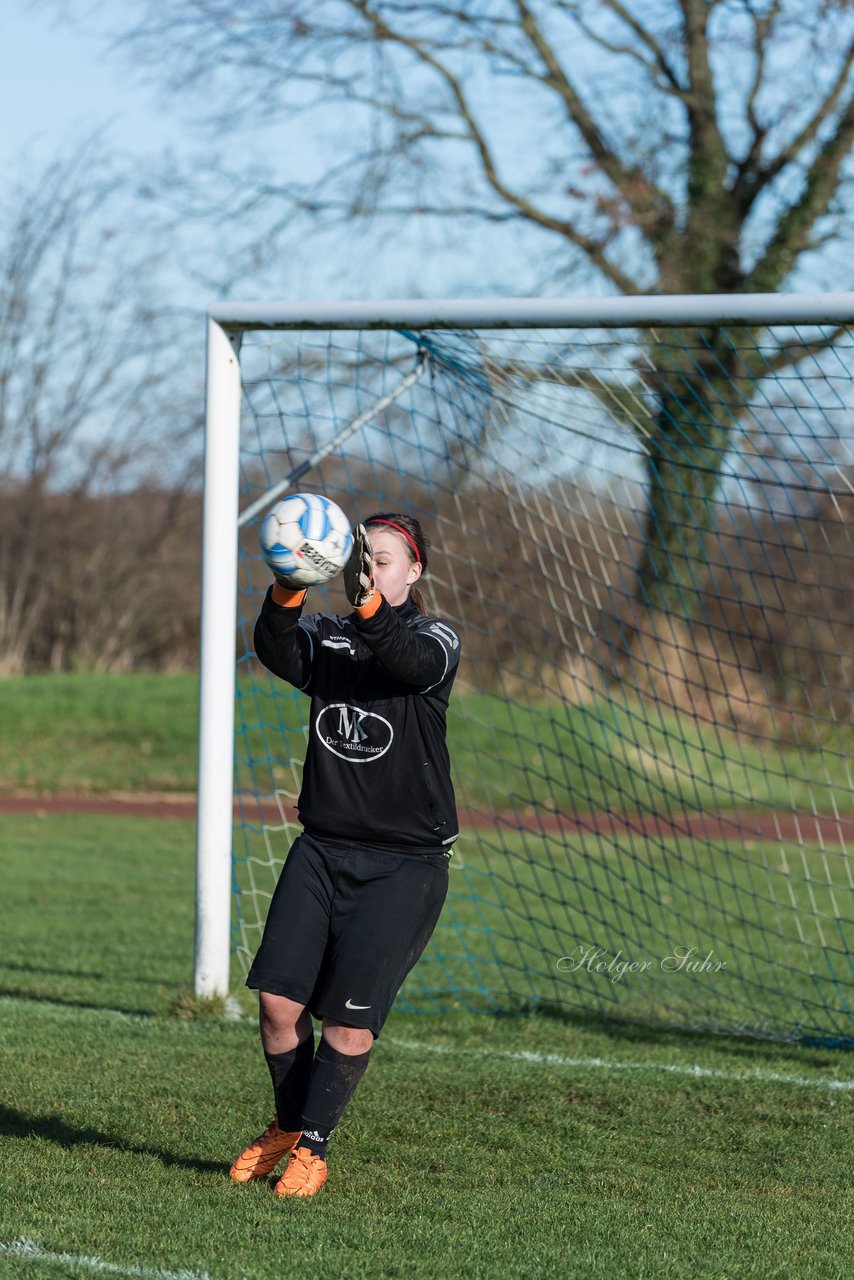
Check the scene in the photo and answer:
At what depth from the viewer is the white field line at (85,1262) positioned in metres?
3.05

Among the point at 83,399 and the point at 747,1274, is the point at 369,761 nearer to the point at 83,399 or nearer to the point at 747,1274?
the point at 747,1274

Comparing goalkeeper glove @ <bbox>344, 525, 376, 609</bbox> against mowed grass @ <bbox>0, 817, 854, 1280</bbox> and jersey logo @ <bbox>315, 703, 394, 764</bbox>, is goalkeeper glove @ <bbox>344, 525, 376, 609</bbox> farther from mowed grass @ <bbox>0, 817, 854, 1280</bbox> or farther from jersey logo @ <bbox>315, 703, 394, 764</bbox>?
mowed grass @ <bbox>0, 817, 854, 1280</bbox>

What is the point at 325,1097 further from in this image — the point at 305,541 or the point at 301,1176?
the point at 305,541

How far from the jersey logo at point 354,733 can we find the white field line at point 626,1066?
2076 mm

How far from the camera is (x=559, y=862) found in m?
10.9

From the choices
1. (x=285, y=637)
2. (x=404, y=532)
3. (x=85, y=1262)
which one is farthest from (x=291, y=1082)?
(x=404, y=532)

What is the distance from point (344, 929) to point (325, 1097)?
0.44m

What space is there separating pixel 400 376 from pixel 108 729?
1050 cm

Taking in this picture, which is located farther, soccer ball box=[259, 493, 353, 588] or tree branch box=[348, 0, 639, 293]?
tree branch box=[348, 0, 639, 293]

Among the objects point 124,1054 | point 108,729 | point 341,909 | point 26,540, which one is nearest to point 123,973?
point 124,1054

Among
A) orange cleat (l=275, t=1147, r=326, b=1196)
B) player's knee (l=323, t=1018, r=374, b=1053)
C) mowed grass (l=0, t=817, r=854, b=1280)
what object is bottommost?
mowed grass (l=0, t=817, r=854, b=1280)

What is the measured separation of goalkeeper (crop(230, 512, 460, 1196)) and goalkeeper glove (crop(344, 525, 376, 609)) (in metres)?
0.11

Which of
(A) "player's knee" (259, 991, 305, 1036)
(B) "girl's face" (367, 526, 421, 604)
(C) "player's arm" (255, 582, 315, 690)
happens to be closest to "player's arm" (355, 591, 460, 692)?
(B) "girl's face" (367, 526, 421, 604)

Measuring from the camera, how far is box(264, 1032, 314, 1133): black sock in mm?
3762
